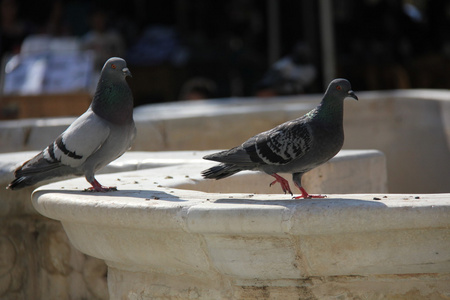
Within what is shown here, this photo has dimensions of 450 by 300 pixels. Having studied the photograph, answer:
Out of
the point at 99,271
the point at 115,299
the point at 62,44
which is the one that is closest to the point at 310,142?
the point at 115,299

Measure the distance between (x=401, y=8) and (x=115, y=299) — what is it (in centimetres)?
1160

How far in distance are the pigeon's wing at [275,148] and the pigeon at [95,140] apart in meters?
0.66

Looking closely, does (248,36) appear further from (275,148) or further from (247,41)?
(275,148)

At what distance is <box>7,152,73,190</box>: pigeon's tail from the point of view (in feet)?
12.6

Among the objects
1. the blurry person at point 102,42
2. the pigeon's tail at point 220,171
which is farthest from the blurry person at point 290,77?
the pigeon's tail at point 220,171

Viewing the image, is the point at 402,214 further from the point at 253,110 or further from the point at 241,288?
the point at 253,110

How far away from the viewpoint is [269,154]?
3.25m

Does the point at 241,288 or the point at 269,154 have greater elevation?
the point at 269,154

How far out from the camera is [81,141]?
146 inches

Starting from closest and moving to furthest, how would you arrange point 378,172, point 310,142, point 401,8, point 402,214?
point 402,214, point 310,142, point 378,172, point 401,8

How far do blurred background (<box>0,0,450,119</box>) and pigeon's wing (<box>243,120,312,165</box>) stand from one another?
7513 millimetres

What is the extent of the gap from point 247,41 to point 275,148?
38.3 ft

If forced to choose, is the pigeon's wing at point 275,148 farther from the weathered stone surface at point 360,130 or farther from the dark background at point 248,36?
the dark background at point 248,36

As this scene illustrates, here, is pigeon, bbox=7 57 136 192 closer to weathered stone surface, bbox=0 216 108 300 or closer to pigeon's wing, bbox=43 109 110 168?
pigeon's wing, bbox=43 109 110 168
